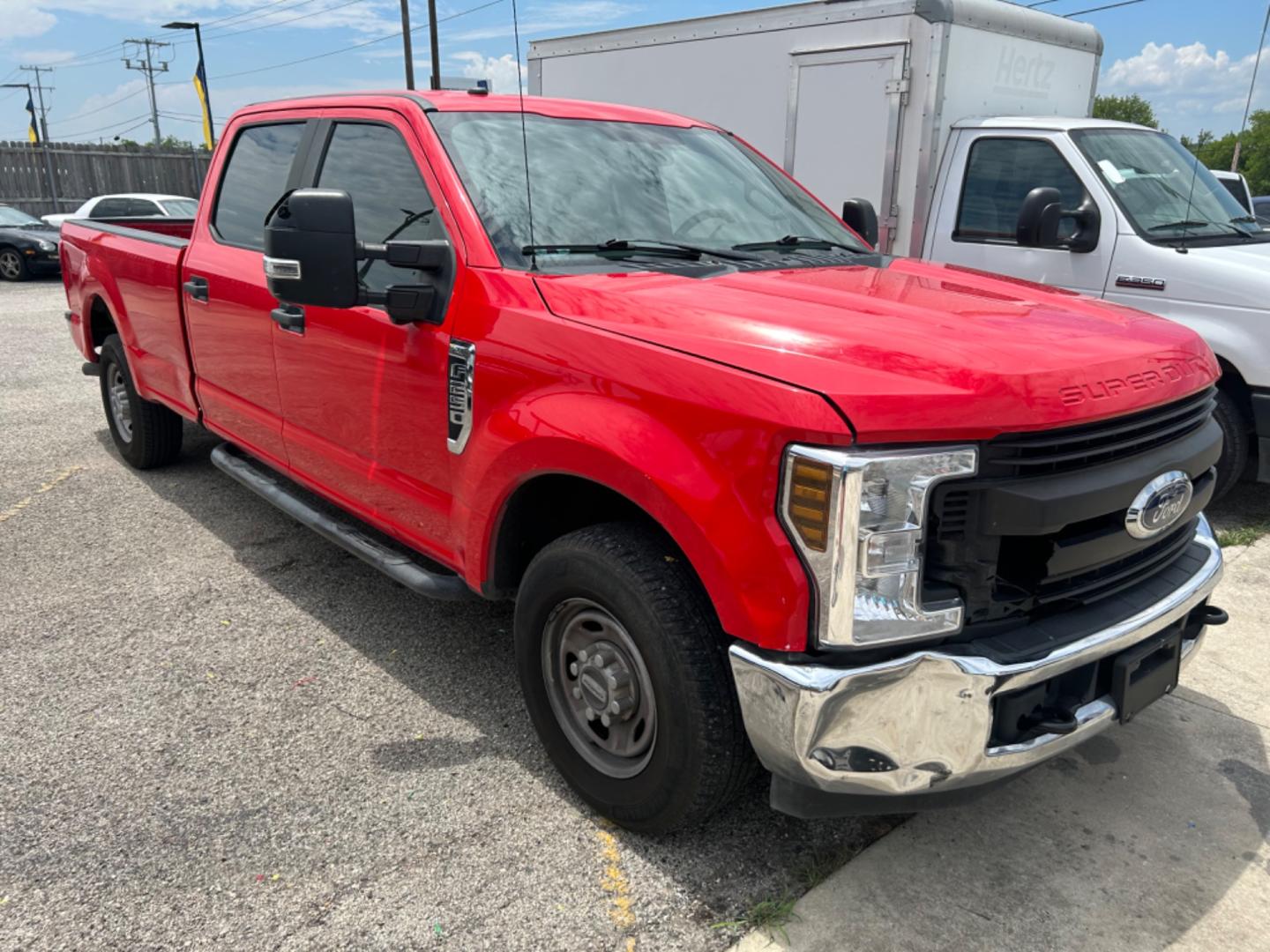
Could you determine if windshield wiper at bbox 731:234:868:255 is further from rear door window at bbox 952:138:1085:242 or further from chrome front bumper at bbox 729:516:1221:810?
rear door window at bbox 952:138:1085:242

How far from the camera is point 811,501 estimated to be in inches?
79.0

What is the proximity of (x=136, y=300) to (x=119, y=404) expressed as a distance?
109 centimetres

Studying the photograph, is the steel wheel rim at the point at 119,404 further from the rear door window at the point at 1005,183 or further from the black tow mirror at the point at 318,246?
the rear door window at the point at 1005,183

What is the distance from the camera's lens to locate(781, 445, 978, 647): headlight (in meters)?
1.97

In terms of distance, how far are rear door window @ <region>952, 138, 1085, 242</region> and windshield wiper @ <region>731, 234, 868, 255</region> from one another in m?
2.74

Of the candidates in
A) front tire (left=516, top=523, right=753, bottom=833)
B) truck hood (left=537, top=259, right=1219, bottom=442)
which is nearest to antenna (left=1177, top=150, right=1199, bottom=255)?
truck hood (left=537, top=259, right=1219, bottom=442)

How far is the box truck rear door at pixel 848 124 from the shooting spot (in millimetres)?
6535

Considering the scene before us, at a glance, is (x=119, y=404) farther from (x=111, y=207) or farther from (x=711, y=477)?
(x=111, y=207)

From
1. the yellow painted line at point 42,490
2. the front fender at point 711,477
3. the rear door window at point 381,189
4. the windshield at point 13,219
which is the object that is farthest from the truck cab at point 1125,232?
the windshield at point 13,219

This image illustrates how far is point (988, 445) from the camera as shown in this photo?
2.06m

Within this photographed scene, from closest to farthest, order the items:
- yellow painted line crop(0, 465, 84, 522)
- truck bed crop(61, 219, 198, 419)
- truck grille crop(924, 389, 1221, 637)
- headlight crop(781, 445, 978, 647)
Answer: headlight crop(781, 445, 978, 647) → truck grille crop(924, 389, 1221, 637) → truck bed crop(61, 219, 198, 419) → yellow painted line crop(0, 465, 84, 522)

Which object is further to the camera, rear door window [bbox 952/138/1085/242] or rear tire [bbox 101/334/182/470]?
rear door window [bbox 952/138/1085/242]

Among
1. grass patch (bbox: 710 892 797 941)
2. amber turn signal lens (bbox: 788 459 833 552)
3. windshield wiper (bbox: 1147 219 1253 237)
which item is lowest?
grass patch (bbox: 710 892 797 941)

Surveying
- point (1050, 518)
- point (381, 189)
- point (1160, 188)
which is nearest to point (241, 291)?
point (381, 189)
